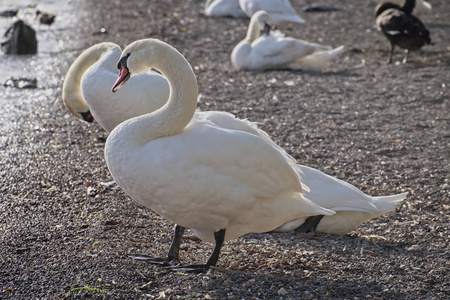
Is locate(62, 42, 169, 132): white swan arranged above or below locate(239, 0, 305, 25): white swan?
above

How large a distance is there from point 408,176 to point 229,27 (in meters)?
7.65

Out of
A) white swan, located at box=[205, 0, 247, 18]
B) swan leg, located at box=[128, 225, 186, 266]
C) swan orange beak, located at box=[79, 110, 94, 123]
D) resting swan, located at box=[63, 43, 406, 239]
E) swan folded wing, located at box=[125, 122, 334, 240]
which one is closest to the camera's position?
swan folded wing, located at box=[125, 122, 334, 240]

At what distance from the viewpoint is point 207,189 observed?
3.81 m

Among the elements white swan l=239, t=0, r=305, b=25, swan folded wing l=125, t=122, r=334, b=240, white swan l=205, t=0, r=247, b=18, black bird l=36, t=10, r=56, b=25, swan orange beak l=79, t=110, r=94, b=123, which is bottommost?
black bird l=36, t=10, r=56, b=25

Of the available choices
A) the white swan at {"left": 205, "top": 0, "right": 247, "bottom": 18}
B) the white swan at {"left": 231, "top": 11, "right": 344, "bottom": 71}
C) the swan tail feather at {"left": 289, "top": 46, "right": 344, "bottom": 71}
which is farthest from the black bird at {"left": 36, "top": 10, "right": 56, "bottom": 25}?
the swan tail feather at {"left": 289, "top": 46, "right": 344, "bottom": 71}

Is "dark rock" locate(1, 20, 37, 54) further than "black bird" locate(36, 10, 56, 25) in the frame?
No

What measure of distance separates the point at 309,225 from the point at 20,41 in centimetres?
750

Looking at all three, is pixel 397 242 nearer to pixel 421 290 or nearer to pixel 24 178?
pixel 421 290

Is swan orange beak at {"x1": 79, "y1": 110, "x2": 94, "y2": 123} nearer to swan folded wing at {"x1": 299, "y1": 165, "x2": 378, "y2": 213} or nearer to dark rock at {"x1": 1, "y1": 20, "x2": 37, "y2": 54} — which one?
swan folded wing at {"x1": 299, "y1": 165, "x2": 378, "y2": 213}

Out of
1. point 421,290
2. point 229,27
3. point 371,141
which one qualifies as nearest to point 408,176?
point 371,141

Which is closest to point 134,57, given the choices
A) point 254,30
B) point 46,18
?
point 254,30

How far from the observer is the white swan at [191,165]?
12.4 ft

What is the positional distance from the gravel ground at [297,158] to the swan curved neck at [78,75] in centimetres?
56

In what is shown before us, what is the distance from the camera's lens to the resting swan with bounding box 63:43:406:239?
189 inches
